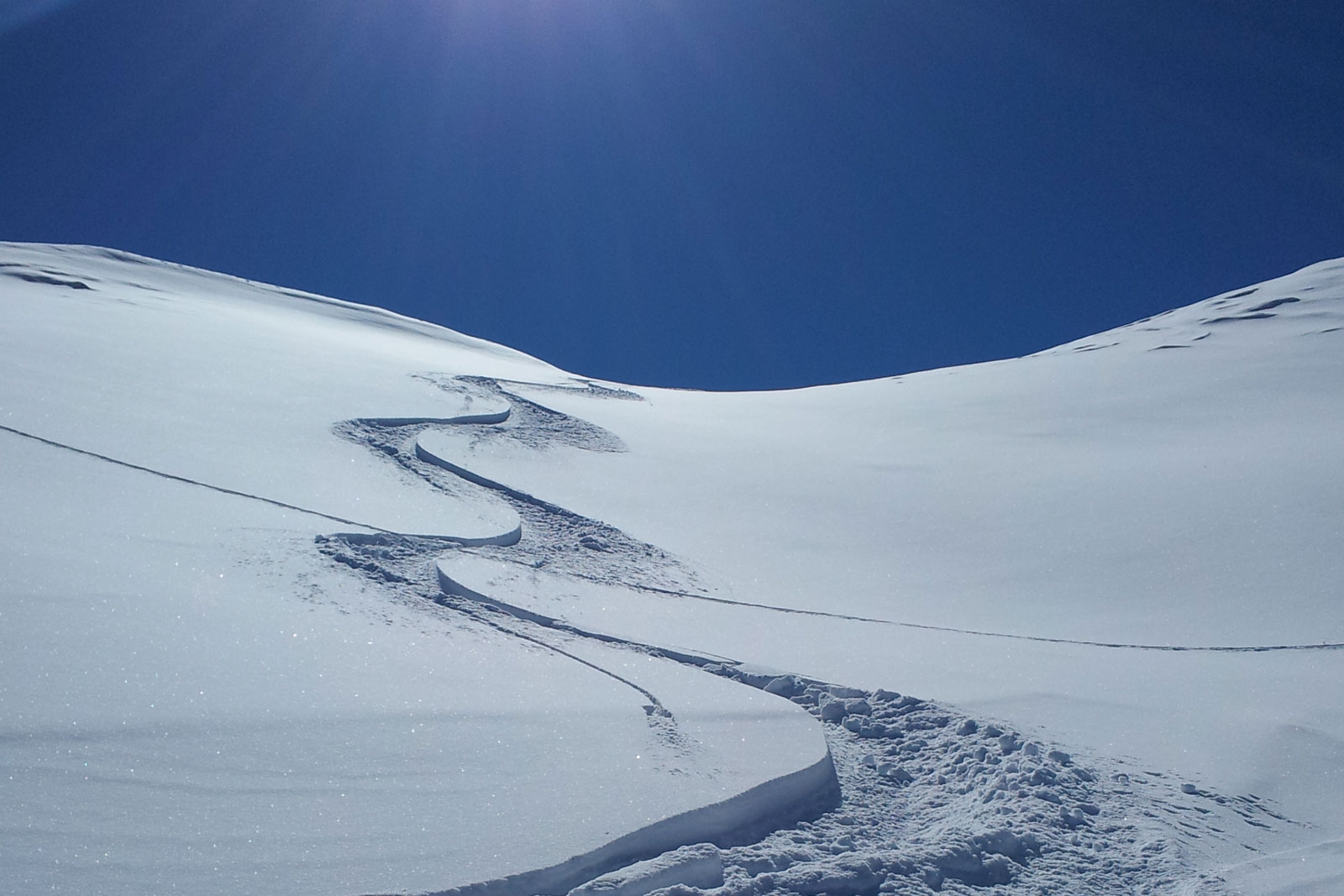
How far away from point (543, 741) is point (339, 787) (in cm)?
55

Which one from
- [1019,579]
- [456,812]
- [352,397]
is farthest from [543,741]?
[352,397]

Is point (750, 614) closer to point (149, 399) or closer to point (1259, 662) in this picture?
point (1259, 662)

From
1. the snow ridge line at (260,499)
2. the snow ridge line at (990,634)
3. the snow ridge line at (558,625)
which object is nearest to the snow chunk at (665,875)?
the snow ridge line at (558,625)

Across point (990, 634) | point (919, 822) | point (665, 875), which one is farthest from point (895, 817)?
point (990, 634)

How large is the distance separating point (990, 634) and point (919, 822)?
1648mm

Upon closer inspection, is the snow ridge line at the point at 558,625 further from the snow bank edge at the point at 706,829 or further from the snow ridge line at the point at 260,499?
the snow bank edge at the point at 706,829

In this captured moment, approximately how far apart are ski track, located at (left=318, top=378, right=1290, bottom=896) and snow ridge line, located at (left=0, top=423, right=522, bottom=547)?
0.61 m

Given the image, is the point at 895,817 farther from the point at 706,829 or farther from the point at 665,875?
the point at 665,875

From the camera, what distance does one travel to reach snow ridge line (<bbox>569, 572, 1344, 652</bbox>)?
3717 mm

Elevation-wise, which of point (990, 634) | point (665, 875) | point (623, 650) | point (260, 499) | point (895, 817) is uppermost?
point (260, 499)

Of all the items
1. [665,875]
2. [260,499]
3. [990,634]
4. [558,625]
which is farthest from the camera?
[260,499]

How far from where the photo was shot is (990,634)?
3959 mm

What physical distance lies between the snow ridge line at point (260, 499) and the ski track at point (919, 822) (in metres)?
0.61

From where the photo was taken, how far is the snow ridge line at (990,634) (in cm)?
→ 372
